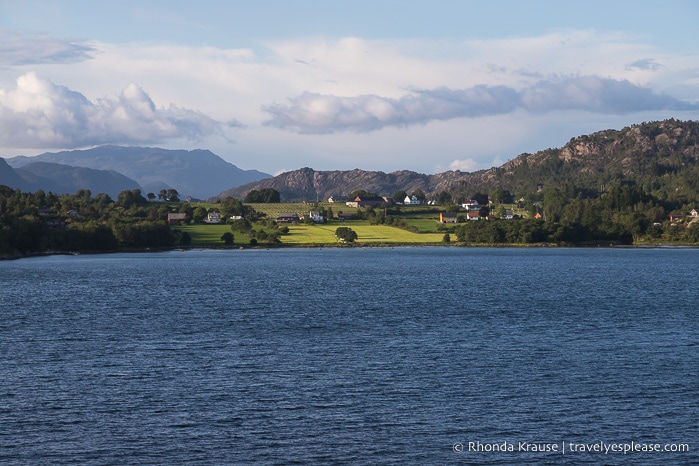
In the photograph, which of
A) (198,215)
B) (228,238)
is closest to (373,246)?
(228,238)

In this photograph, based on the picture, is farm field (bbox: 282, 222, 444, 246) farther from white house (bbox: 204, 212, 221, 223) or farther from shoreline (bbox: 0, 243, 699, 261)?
white house (bbox: 204, 212, 221, 223)

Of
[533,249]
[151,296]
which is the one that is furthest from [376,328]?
[533,249]

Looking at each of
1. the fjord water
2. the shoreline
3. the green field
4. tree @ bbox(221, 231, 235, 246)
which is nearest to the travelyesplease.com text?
the fjord water

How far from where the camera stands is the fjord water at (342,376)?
2752 centimetres

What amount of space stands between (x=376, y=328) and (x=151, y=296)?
30124mm

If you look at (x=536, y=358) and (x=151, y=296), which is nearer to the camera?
(x=536, y=358)

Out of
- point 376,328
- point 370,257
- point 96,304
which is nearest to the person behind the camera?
point 376,328

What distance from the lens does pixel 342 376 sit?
37.3 m

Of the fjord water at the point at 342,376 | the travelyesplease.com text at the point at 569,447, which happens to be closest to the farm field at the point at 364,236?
the fjord water at the point at 342,376

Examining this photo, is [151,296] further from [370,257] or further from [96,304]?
[370,257]

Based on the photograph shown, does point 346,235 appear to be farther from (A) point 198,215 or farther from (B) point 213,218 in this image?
(A) point 198,215

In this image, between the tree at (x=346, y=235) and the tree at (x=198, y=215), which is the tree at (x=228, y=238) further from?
the tree at (x=198, y=215)

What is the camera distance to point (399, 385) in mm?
35500

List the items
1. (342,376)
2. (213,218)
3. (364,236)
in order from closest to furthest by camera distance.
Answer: (342,376) → (364,236) → (213,218)
